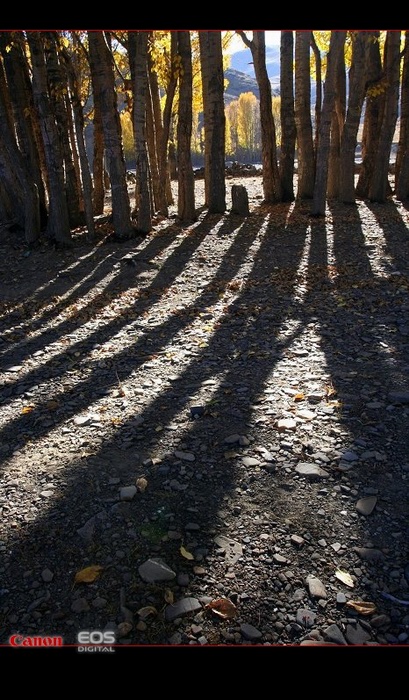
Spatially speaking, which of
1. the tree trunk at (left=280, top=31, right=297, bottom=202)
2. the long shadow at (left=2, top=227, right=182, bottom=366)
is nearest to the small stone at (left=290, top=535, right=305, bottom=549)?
the long shadow at (left=2, top=227, right=182, bottom=366)

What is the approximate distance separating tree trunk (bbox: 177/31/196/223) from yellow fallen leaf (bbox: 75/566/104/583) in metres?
14.0

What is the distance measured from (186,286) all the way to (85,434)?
18.9 feet

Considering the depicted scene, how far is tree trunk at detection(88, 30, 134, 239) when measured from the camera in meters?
11.7

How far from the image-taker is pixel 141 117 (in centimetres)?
1266

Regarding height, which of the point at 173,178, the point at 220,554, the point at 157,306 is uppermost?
the point at 173,178

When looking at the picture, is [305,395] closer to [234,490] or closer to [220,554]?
[234,490]

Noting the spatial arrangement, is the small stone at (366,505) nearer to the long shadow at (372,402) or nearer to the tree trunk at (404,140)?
the long shadow at (372,402)

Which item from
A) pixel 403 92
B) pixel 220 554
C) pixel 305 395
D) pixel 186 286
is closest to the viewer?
pixel 220 554

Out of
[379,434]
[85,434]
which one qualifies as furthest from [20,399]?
[379,434]

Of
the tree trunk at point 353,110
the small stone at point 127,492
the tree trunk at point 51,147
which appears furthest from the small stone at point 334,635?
the tree trunk at point 353,110

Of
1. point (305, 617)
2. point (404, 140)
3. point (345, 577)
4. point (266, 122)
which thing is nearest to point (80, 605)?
point (305, 617)

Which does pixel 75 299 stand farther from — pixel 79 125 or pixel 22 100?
pixel 22 100

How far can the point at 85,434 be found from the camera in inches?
192

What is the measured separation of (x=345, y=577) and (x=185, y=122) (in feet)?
49.6
